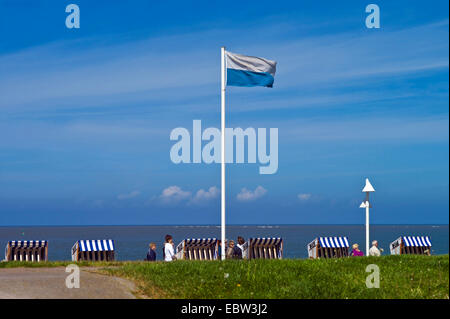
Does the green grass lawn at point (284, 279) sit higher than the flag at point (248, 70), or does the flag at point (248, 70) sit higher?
the flag at point (248, 70)

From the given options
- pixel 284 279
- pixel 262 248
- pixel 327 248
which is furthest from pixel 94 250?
pixel 284 279

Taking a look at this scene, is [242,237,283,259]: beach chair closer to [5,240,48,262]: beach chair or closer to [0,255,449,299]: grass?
[0,255,449,299]: grass

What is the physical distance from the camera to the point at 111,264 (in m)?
23.3

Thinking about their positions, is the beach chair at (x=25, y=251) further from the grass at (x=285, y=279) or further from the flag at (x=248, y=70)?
the flag at (x=248, y=70)

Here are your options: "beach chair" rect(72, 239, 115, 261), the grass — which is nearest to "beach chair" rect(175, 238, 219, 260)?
"beach chair" rect(72, 239, 115, 261)

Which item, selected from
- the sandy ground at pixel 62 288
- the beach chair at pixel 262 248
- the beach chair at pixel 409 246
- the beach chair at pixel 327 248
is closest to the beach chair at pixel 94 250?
the beach chair at pixel 262 248

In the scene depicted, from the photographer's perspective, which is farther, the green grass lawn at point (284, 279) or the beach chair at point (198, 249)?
the beach chair at point (198, 249)

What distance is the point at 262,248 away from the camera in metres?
29.2

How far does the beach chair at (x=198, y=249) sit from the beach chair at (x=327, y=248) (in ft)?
15.1

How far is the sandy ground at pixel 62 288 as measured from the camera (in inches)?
632

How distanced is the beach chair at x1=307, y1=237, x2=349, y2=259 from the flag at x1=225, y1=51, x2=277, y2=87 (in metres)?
8.41

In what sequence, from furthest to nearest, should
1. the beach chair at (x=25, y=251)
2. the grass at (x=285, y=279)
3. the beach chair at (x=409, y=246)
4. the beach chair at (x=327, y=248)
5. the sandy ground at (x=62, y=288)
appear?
the beach chair at (x=409, y=246)
the beach chair at (x=327, y=248)
the beach chair at (x=25, y=251)
the grass at (x=285, y=279)
the sandy ground at (x=62, y=288)
